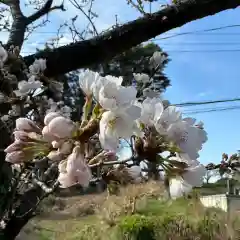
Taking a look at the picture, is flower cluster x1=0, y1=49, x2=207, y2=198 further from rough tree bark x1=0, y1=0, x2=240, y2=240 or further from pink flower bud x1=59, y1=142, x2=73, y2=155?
rough tree bark x1=0, y1=0, x2=240, y2=240

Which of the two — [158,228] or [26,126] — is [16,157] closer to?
[26,126]

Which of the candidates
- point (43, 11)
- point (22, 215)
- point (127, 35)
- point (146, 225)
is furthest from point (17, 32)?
point (146, 225)

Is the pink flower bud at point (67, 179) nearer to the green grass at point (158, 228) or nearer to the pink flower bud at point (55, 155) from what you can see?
the pink flower bud at point (55, 155)

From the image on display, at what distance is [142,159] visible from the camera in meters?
0.63

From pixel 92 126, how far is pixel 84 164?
0.05m

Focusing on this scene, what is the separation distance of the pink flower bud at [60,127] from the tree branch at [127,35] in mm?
1023

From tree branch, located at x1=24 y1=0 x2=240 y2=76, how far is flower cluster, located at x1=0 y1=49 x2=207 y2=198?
98 centimetres

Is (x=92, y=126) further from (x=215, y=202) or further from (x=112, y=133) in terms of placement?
(x=215, y=202)

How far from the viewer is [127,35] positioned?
1.59m

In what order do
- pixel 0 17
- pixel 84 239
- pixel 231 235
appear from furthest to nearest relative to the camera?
pixel 84 239, pixel 231 235, pixel 0 17

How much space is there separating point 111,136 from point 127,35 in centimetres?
108

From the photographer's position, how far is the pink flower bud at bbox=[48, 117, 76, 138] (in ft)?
1.83

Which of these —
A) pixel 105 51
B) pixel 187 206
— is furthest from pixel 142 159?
pixel 187 206

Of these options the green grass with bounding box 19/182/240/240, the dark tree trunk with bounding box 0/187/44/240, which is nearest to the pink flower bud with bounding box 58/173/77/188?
the dark tree trunk with bounding box 0/187/44/240
